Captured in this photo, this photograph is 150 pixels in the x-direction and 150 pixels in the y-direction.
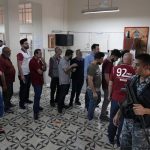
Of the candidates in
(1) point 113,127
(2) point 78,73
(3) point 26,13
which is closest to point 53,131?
(1) point 113,127

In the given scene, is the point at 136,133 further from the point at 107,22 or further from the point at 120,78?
the point at 107,22

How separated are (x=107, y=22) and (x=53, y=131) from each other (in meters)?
4.36

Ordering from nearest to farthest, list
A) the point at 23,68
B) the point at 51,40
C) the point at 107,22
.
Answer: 1. the point at 23,68
2. the point at 107,22
3. the point at 51,40

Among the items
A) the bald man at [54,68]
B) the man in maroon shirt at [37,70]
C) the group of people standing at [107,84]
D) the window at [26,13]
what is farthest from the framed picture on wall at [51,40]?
the man in maroon shirt at [37,70]

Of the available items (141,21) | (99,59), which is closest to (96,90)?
(99,59)

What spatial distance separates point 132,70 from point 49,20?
4706 mm

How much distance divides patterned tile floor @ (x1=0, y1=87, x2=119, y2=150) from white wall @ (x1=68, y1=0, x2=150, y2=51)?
2.97m

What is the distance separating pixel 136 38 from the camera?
6.34m

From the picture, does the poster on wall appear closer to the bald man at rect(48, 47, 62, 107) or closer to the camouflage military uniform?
the bald man at rect(48, 47, 62, 107)

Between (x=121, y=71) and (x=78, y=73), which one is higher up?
(x=121, y=71)

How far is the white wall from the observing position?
626 cm

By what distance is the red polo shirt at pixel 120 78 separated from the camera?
297 cm

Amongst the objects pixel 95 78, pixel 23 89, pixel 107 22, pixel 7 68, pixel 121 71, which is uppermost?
pixel 107 22

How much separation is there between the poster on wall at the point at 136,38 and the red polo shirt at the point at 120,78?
333 centimetres
